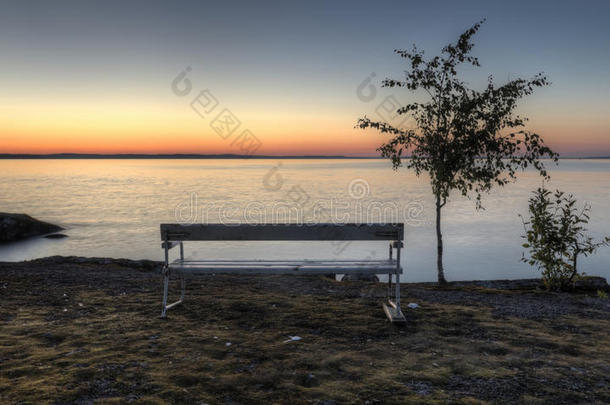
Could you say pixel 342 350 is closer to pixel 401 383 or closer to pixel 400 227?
pixel 401 383

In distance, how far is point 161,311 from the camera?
6.10 m

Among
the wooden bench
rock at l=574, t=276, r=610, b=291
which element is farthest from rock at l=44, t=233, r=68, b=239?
rock at l=574, t=276, r=610, b=291

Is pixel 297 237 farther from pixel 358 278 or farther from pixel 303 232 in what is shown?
pixel 358 278

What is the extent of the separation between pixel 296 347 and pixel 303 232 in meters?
1.64

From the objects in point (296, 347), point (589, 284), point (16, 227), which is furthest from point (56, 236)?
point (589, 284)

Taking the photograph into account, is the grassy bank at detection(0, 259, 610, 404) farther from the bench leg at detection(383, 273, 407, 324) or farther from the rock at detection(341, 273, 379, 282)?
the rock at detection(341, 273, 379, 282)

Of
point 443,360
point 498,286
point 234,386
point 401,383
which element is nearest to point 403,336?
point 443,360

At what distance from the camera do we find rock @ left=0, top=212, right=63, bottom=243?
20.0 meters

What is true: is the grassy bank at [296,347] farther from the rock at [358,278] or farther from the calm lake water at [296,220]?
the calm lake water at [296,220]

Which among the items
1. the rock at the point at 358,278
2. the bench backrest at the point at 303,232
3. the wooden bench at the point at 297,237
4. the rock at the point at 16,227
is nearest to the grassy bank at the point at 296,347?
the wooden bench at the point at 297,237

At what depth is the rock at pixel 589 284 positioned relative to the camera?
8.69 metres

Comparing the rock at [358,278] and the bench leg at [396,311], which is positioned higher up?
the bench leg at [396,311]

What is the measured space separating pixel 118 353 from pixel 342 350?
2.49 m

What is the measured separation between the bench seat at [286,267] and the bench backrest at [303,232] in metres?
0.41
